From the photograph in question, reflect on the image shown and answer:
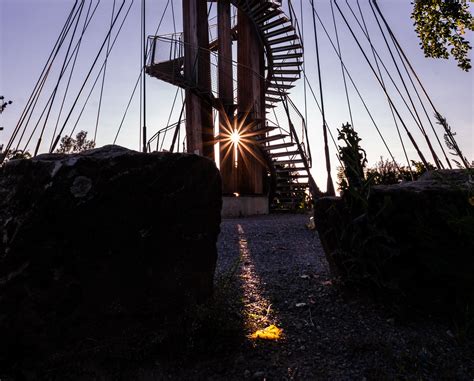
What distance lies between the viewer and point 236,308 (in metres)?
3.15

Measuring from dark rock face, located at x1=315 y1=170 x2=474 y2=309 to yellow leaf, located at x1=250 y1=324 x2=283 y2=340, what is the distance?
0.82 m

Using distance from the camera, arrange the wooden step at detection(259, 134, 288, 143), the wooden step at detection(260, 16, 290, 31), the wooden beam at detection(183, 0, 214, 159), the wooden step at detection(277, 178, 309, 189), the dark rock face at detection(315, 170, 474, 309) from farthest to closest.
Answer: the wooden step at detection(277, 178, 309, 189), the wooden step at detection(260, 16, 290, 31), the wooden step at detection(259, 134, 288, 143), the wooden beam at detection(183, 0, 214, 159), the dark rock face at detection(315, 170, 474, 309)

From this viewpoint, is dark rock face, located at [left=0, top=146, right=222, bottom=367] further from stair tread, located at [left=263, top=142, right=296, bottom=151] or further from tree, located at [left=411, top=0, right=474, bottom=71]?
stair tread, located at [left=263, top=142, right=296, bottom=151]

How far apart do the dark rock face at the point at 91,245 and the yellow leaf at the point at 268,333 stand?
1.77 ft

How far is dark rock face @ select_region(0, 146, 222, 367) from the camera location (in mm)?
2389

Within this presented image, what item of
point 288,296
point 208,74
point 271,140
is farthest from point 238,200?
point 288,296

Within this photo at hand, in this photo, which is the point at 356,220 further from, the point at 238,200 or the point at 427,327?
the point at 238,200

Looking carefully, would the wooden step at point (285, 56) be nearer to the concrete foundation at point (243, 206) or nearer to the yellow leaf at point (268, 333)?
the concrete foundation at point (243, 206)

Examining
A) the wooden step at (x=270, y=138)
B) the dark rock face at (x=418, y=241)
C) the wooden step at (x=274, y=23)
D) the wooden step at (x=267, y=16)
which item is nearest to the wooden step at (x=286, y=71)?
the wooden step at (x=274, y=23)

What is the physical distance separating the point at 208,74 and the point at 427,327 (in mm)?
11925

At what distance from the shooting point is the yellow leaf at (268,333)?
261cm

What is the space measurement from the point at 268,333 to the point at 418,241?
1.32 meters

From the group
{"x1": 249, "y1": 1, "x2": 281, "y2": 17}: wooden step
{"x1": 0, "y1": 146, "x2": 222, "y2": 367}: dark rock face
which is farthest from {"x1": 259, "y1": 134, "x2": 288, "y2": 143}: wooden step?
{"x1": 0, "y1": 146, "x2": 222, "y2": 367}: dark rock face

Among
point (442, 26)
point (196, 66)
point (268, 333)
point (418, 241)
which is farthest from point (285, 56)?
point (268, 333)
